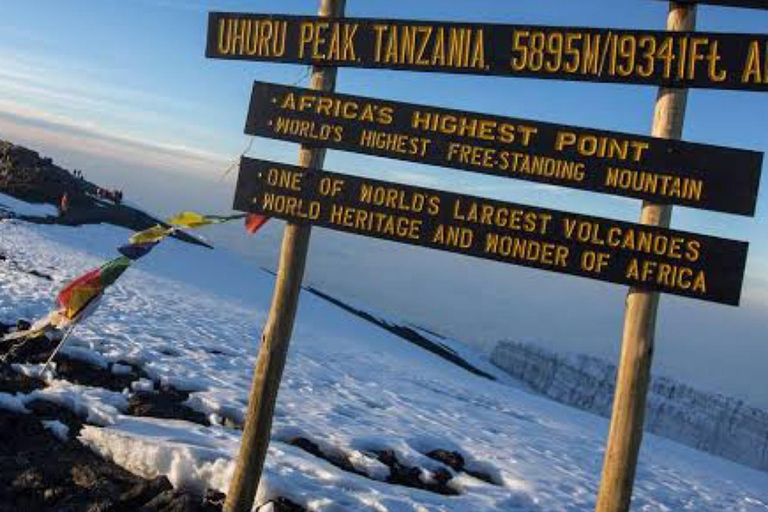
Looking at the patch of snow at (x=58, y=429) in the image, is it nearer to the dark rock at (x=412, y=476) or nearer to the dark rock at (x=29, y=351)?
the dark rock at (x=29, y=351)

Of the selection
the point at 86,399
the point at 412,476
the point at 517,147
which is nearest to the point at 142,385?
the point at 86,399

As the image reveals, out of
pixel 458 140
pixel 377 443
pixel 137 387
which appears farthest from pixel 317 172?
pixel 137 387

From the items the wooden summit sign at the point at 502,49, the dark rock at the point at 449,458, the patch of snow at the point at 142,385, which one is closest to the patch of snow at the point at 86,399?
the patch of snow at the point at 142,385

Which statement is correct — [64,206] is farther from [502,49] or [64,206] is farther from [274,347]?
[502,49]

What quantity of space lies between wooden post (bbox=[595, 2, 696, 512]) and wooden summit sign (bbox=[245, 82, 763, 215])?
0.17 m

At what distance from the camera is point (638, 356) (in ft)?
19.4

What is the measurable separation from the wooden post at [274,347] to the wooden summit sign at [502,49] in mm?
233

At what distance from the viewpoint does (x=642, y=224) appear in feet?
19.4

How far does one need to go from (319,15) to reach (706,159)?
3.59 metres

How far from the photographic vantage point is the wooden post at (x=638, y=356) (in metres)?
5.88

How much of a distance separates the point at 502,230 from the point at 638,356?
1433mm

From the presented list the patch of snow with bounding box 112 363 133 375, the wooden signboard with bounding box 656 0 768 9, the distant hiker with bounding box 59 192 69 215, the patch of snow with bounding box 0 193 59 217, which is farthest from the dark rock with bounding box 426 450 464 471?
the distant hiker with bounding box 59 192 69 215

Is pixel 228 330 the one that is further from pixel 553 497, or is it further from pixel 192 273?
pixel 192 273

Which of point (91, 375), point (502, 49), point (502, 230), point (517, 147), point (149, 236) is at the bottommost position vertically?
point (91, 375)
